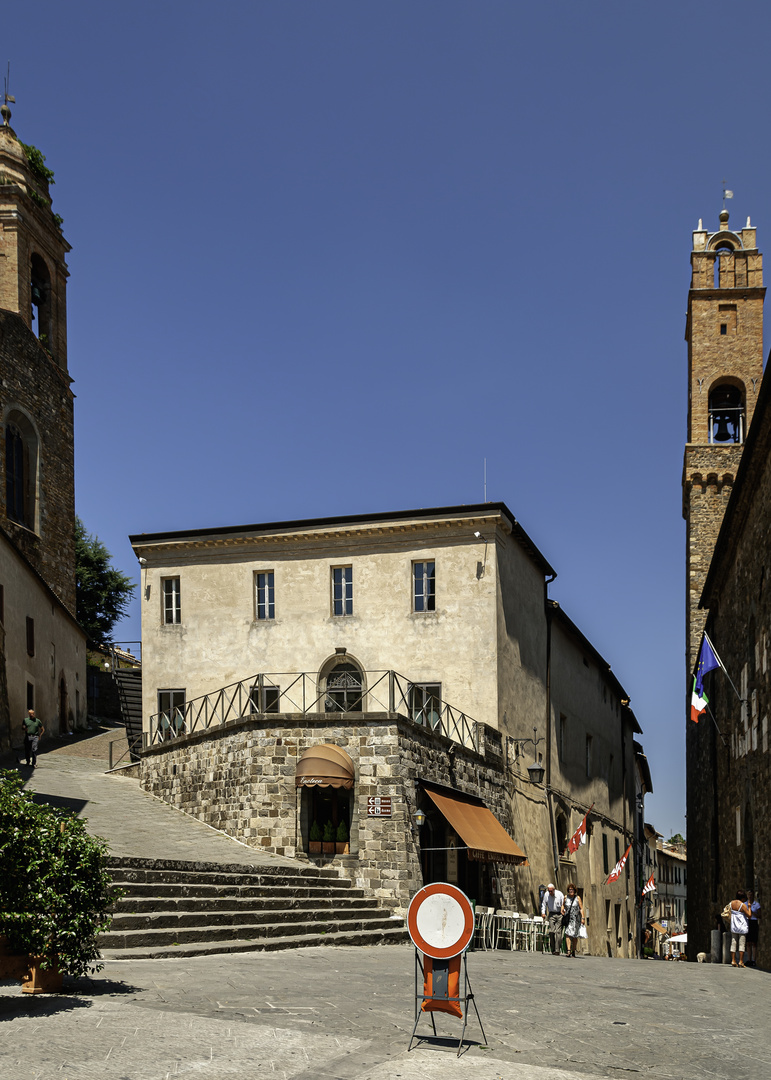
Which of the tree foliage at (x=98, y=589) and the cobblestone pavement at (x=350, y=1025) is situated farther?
the tree foliage at (x=98, y=589)

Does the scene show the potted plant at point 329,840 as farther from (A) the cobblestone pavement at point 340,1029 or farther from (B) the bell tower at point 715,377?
(B) the bell tower at point 715,377

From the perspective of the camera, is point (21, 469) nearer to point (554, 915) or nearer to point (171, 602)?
point (171, 602)

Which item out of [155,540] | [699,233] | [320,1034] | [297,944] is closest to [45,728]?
[155,540]

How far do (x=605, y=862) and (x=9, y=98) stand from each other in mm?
38842

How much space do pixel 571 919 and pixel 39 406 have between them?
30977 millimetres

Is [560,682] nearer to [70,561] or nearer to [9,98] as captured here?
[70,561]

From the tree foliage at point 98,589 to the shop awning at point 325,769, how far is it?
35.5 m

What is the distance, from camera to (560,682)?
34.8 m

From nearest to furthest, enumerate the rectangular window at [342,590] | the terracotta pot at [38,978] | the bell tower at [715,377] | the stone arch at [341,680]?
the terracotta pot at [38,978]
the stone arch at [341,680]
the rectangular window at [342,590]
the bell tower at [715,377]

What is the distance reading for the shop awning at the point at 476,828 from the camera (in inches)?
882

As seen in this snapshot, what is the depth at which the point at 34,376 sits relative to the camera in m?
43.9

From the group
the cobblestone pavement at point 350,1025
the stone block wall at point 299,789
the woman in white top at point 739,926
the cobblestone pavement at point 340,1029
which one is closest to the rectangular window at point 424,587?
the stone block wall at point 299,789

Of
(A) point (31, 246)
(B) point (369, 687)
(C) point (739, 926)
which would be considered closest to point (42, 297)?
(A) point (31, 246)

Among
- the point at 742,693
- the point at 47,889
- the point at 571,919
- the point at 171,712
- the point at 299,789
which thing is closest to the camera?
the point at 47,889
